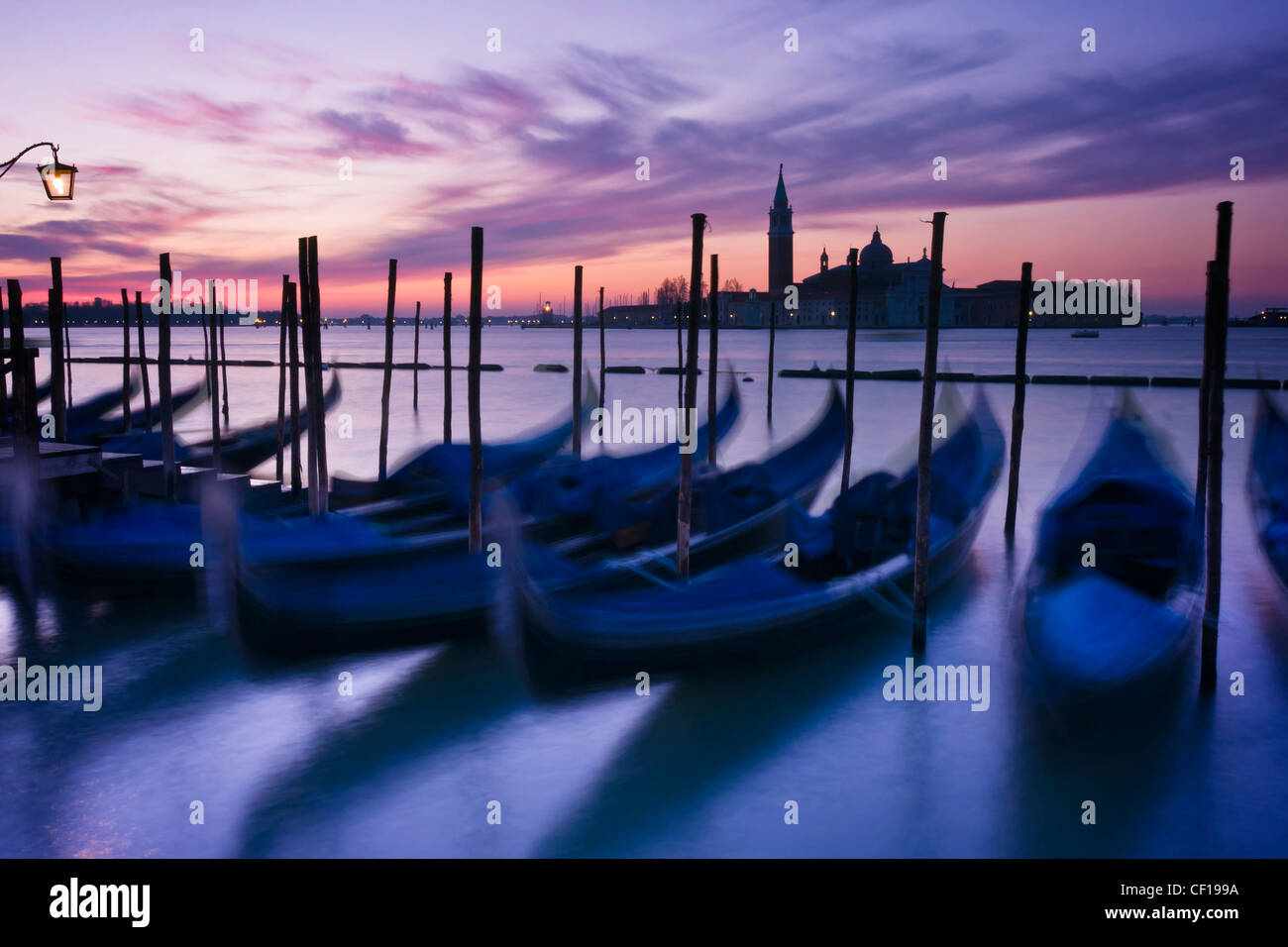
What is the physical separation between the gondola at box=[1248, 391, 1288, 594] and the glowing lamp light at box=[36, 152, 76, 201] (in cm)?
871

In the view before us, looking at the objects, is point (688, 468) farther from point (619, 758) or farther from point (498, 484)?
point (498, 484)

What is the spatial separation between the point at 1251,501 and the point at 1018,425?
2.14 meters

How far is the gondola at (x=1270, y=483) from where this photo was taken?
743cm

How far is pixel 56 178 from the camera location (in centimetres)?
538

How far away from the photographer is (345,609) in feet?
17.7

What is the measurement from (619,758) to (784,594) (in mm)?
1445

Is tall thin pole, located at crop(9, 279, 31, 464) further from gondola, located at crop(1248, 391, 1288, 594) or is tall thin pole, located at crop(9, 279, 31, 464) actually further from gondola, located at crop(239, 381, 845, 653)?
gondola, located at crop(1248, 391, 1288, 594)

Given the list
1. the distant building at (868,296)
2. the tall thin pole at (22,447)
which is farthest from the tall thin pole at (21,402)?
the distant building at (868,296)

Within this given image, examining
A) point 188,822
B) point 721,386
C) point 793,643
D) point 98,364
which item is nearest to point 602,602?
point 793,643

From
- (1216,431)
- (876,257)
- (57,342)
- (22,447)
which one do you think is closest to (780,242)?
(876,257)

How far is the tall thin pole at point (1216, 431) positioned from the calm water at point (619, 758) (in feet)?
0.94
